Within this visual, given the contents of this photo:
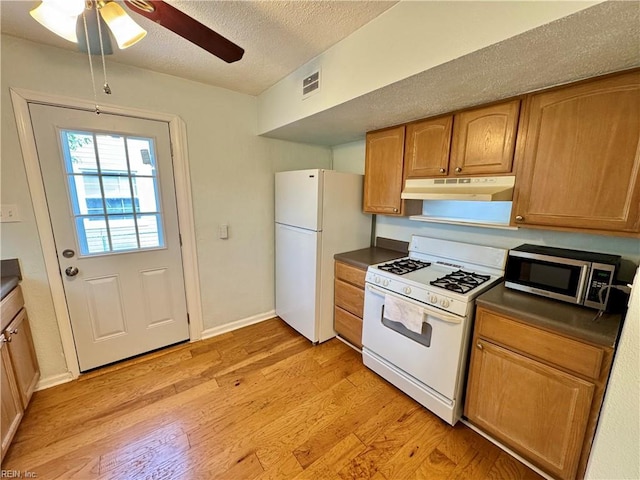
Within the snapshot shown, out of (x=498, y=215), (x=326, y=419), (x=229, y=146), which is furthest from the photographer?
(x=229, y=146)

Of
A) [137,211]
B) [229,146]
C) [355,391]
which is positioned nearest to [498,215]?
[355,391]

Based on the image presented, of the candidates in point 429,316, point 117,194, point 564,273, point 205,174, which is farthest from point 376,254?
point 117,194

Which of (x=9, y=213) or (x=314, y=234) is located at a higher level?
(x=9, y=213)

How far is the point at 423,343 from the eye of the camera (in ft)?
5.64

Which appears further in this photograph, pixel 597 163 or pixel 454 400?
pixel 454 400

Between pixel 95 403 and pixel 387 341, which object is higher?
pixel 387 341

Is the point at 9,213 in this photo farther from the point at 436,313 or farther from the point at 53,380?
the point at 436,313

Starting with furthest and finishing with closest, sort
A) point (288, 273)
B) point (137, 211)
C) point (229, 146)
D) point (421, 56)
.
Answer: point (288, 273) < point (229, 146) < point (137, 211) < point (421, 56)

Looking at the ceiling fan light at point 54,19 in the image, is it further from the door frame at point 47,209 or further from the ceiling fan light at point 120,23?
the door frame at point 47,209

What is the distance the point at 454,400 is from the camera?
1.59 m

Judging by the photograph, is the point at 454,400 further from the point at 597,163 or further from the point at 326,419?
the point at 597,163

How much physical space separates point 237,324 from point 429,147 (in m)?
2.45

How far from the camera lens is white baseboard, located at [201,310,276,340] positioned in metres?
2.57

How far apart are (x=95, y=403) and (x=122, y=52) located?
238 cm
